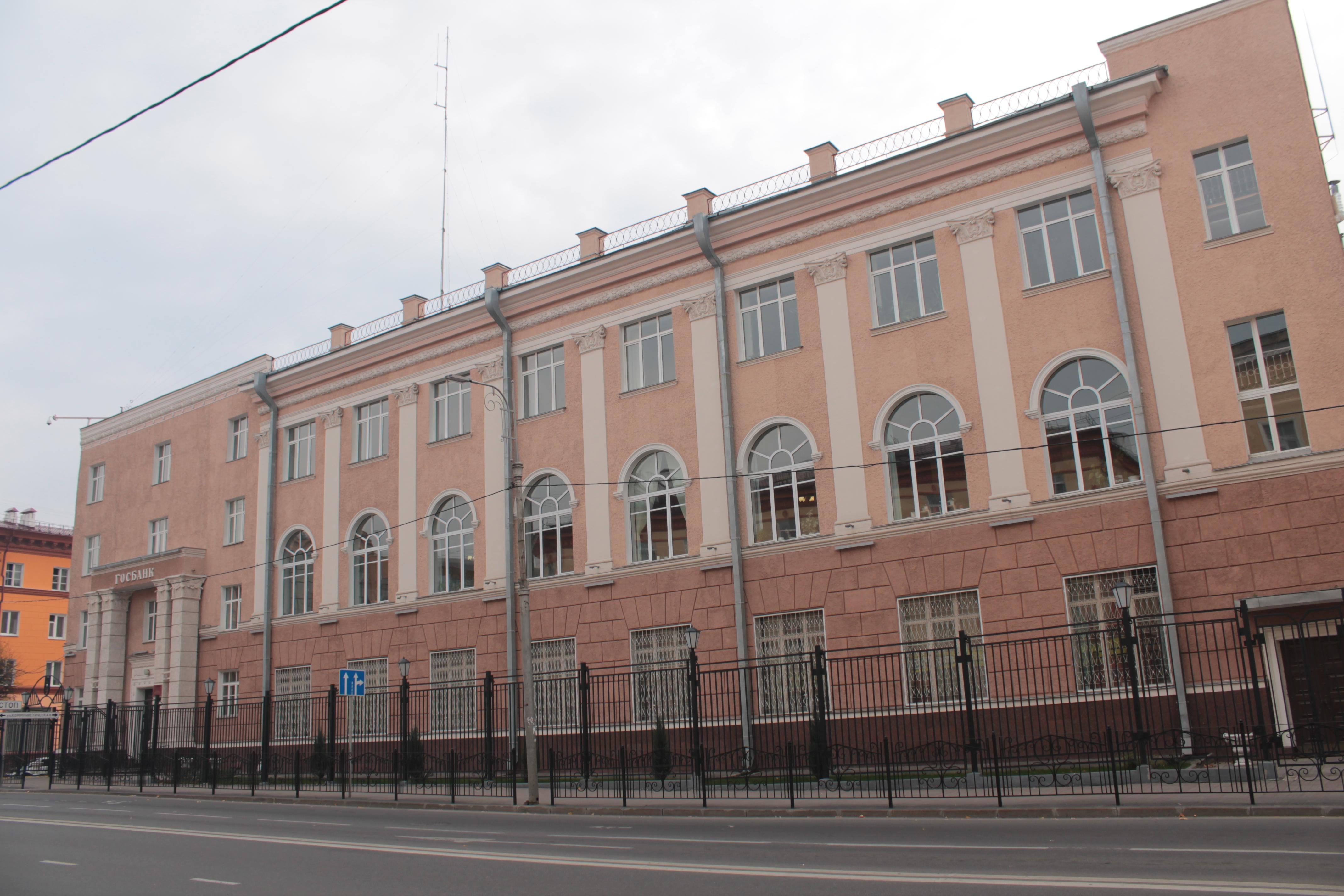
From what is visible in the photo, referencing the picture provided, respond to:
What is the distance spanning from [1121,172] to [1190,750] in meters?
11.1

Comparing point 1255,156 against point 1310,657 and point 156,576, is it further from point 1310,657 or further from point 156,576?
point 156,576

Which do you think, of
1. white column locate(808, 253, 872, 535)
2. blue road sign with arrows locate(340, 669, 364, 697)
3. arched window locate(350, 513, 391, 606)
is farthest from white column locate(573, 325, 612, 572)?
arched window locate(350, 513, 391, 606)

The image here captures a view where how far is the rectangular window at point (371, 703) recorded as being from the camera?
78.6 ft

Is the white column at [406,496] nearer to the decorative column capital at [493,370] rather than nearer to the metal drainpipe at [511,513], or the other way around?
the decorative column capital at [493,370]

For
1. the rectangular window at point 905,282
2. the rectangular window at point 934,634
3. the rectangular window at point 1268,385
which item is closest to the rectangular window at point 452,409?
the rectangular window at point 905,282

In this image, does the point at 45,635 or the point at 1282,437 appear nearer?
the point at 1282,437

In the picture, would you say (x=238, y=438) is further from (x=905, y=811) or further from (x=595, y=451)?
(x=905, y=811)

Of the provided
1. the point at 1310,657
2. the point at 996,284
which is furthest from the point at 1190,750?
the point at 996,284

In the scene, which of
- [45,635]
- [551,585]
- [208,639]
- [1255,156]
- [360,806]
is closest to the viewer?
[1255,156]

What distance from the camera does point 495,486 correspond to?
2752 cm

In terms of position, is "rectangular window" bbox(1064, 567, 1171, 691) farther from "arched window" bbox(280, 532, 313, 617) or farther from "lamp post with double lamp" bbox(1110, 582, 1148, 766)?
"arched window" bbox(280, 532, 313, 617)

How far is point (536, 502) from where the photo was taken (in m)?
27.2

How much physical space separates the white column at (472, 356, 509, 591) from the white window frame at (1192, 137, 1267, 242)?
1704 cm

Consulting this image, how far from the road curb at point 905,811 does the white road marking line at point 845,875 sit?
16.7ft
